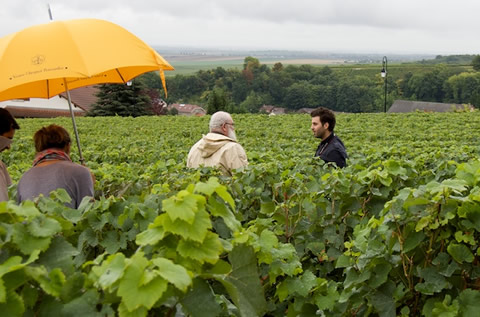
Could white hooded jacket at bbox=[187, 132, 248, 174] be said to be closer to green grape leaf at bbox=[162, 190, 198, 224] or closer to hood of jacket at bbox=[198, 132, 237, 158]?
hood of jacket at bbox=[198, 132, 237, 158]

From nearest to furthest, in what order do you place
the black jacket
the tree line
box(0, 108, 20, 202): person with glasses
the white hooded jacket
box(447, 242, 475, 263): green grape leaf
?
box(447, 242, 475, 263): green grape leaf, box(0, 108, 20, 202): person with glasses, the white hooded jacket, the black jacket, the tree line

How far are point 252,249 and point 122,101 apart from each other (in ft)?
161

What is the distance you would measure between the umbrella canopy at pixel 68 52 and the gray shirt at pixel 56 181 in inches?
27.7

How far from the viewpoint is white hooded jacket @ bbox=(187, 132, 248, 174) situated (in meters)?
5.46

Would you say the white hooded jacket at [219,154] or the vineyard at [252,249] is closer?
the vineyard at [252,249]

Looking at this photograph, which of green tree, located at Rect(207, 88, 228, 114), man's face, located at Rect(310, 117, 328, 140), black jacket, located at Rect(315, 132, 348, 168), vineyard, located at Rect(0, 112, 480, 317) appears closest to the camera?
vineyard, located at Rect(0, 112, 480, 317)

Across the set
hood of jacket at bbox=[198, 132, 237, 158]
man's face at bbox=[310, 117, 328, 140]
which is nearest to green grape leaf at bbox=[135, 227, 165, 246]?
hood of jacket at bbox=[198, 132, 237, 158]

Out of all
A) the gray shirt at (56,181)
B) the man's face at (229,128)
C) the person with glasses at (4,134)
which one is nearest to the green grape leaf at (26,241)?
the gray shirt at (56,181)

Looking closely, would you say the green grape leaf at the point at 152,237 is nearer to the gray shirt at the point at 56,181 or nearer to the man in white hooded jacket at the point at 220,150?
the gray shirt at the point at 56,181

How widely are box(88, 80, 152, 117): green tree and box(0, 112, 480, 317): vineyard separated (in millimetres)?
44936

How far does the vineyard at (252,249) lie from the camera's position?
5.39 feet

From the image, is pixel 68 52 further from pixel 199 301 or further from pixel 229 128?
pixel 199 301

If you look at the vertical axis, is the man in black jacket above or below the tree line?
above

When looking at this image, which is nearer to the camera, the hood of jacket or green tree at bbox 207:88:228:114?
the hood of jacket
